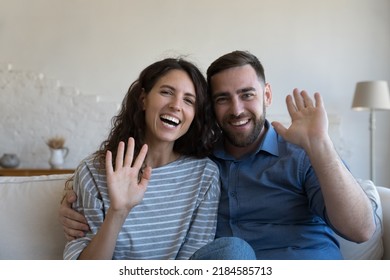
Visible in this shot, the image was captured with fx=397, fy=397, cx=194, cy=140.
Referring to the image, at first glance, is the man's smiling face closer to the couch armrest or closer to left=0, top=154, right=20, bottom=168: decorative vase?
the couch armrest

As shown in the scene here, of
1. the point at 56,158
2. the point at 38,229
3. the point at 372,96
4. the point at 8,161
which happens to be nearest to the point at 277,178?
the point at 38,229

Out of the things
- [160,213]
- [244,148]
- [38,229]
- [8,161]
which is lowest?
[8,161]

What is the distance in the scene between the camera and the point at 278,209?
1.27m

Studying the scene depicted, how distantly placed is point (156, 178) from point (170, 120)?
0.63ft

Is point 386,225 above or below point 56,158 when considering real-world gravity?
above

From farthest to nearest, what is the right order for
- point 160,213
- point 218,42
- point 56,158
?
point 218,42 → point 56,158 → point 160,213

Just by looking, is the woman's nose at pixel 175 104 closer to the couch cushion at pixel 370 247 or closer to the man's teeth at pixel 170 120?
the man's teeth at pixel 170 120

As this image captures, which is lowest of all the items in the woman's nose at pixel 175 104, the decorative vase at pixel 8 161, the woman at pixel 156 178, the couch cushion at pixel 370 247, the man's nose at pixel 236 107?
the decorative vase at pixel 8 161

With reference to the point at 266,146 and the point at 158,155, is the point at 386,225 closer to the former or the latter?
the point at 266,146

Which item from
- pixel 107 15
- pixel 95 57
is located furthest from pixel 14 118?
pixel 107 15

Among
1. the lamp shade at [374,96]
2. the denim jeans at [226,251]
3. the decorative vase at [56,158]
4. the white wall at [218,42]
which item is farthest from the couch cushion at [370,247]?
the decorative vase at [56,158]

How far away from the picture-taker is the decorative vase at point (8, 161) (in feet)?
12.3
